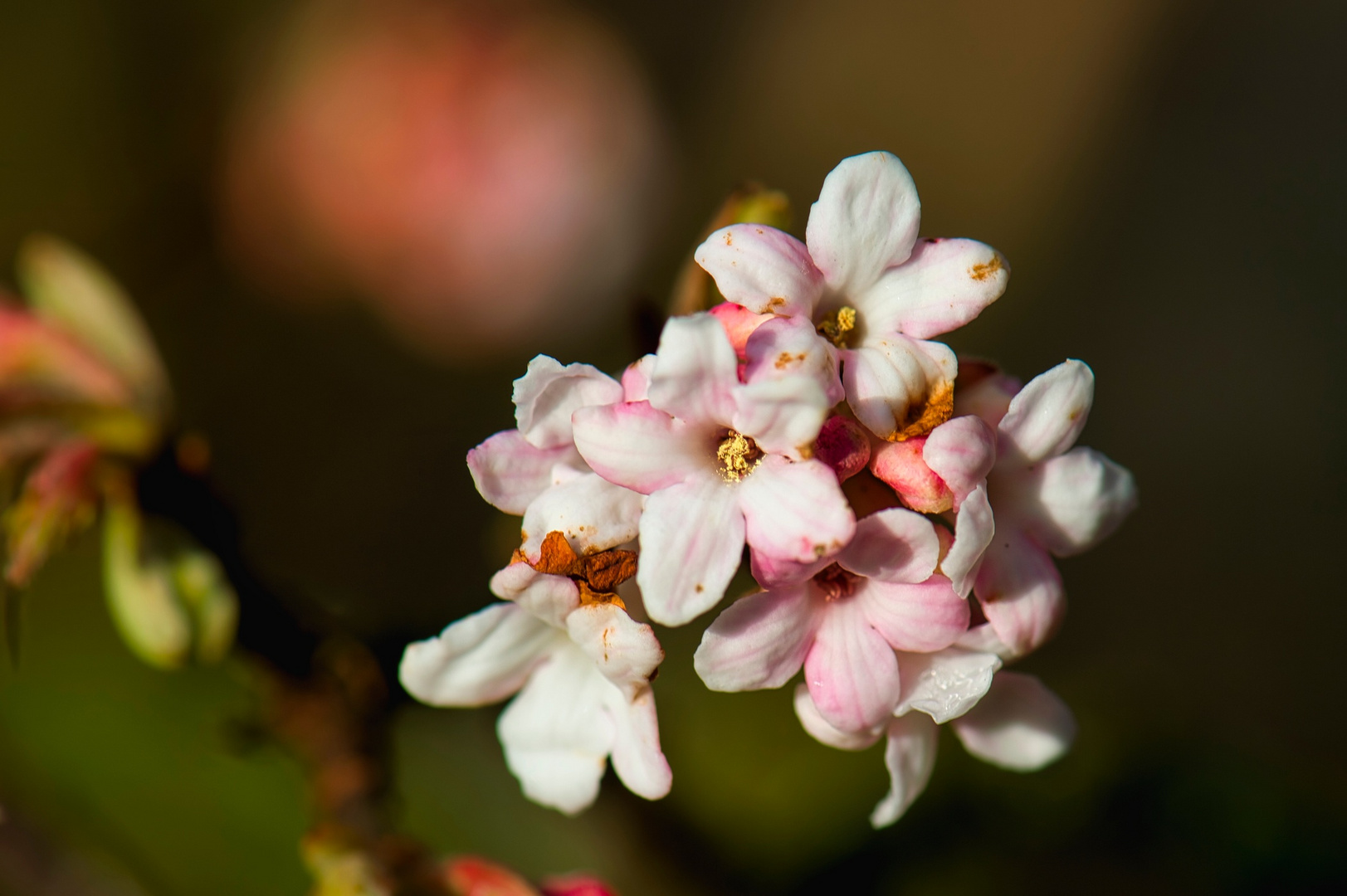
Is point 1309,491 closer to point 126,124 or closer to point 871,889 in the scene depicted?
point 871,889

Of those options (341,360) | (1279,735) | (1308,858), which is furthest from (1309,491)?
(341,360)

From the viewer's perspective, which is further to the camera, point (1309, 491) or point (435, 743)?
point (1309, 491)

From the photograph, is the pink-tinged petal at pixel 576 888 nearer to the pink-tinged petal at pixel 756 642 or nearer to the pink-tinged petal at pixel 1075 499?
the pink-tinged petal at pixel 756 642

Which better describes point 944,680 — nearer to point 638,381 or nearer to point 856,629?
point 856,629

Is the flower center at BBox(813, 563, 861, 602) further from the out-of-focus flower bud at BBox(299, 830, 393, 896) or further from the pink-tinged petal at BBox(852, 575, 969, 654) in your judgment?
the out-of-focus flower bud at BBox(299, 830, 393, 896)

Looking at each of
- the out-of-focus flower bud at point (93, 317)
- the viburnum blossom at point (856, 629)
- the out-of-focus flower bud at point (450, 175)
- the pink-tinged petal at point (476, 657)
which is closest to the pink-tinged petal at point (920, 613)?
the viburnum blossom at point (856, 629)

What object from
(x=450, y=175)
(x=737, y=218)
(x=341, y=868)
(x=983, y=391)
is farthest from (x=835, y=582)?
(x=450, y=175)

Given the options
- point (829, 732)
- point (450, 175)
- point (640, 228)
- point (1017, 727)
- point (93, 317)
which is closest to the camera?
point (829, 732)
